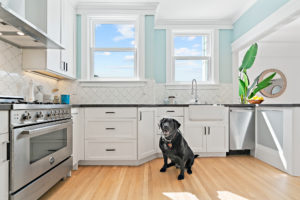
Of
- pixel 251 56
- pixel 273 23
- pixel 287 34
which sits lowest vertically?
pixel 251 56

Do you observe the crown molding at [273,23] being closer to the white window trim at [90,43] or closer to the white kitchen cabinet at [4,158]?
the white window trim at [90,43]

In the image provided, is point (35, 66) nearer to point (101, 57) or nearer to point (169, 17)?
point (101, 57)

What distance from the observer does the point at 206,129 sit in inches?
135

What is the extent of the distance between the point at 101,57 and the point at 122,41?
0.50m

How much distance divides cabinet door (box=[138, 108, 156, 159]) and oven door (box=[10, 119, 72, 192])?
1.03m

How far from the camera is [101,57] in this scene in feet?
12.4

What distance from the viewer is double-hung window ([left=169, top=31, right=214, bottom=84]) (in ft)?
13.9

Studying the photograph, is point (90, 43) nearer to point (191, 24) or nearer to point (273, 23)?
point (191, 24)

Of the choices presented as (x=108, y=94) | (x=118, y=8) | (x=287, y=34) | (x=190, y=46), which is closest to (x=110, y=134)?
(x=108, y=94)

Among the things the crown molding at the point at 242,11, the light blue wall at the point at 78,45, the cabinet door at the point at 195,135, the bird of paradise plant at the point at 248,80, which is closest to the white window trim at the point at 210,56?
the crown molding at the point at 242,11

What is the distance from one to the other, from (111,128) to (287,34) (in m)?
5.04

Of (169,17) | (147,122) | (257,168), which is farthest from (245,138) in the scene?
(169,17)

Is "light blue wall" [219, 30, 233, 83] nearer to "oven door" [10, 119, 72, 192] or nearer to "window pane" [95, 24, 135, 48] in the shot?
"window pane" [95, 24, 135, 48]

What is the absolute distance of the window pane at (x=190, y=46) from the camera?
4289 mm
